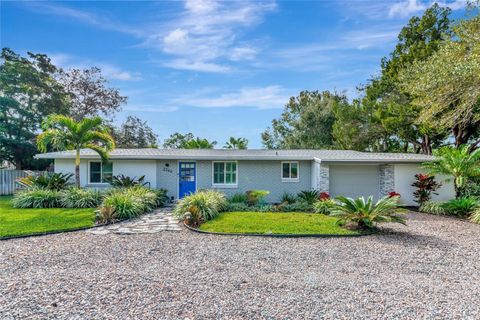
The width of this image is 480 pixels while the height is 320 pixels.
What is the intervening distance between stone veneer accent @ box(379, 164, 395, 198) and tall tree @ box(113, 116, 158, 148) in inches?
808

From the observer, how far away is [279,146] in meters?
31.6

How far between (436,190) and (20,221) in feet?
53.9

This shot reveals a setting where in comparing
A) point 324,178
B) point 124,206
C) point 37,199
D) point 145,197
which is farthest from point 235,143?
point 124,206

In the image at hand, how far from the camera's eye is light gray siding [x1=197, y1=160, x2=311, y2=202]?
14.7 m

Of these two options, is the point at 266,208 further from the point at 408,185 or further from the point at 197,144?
the point at 197,144

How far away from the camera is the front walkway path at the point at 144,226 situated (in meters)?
8.05

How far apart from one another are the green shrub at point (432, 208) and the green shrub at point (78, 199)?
13.5 metres

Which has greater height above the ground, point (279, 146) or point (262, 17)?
point (262, 17)

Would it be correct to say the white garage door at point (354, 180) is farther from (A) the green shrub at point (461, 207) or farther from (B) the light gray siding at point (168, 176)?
(B) the light gray siding at point (168, 176)

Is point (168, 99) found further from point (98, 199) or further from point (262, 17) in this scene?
point (262, 17)

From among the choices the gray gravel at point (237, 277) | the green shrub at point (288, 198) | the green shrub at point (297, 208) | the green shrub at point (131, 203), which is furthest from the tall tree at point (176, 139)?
the gray gravel at point (237, 277)

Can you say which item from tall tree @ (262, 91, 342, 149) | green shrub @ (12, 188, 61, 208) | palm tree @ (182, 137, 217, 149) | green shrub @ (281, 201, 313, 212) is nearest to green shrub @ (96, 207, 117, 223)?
green shrub @ (12, 188, 61, 208)

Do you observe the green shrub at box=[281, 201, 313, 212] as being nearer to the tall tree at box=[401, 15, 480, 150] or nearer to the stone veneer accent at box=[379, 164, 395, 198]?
the stone veneer accent at box=[379, 164, 395, 198]

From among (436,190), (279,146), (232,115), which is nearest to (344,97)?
(279,146)
